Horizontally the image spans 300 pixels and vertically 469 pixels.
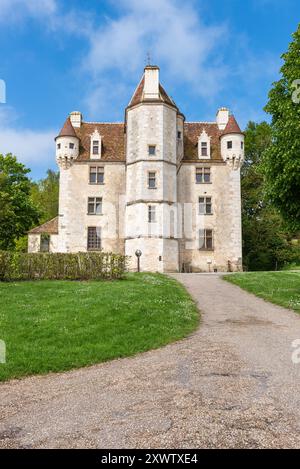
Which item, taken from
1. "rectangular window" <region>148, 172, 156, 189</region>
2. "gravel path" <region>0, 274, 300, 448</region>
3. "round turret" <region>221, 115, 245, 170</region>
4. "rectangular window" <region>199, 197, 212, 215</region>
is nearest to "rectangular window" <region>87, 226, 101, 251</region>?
"rectangular window" <region>148, 172, 156, 189</region>

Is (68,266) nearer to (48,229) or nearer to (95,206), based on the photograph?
(95,206)

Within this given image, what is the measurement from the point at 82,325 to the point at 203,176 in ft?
98.0

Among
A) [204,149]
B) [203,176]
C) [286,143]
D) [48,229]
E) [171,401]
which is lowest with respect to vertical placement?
[171,401]

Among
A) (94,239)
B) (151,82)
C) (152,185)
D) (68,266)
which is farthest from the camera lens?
(94,239)

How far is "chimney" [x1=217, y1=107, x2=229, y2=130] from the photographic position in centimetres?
4178

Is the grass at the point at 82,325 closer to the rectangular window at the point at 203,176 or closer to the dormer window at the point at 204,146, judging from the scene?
the rectangular window at the point at 203,176

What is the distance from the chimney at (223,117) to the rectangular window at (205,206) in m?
8.62

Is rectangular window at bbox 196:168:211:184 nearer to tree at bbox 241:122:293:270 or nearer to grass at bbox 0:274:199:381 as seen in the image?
tree at bbox 241:122:293:270

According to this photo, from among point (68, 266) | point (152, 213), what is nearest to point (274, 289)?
point (68, 266)

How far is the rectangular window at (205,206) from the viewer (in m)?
37.9

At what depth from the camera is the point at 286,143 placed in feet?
49.2

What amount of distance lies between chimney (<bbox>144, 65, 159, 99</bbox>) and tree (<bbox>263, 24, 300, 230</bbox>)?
22014 mm

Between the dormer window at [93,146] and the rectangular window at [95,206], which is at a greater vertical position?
the dormer window at [93,146]

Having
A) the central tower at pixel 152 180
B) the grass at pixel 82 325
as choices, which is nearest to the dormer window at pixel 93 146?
the central tower at pixel 152 180
